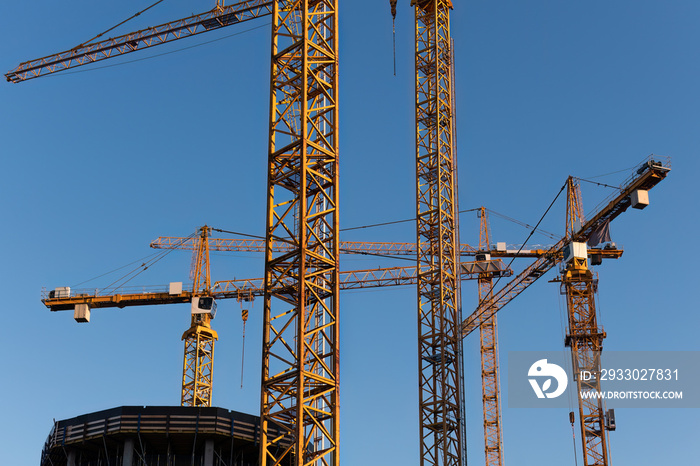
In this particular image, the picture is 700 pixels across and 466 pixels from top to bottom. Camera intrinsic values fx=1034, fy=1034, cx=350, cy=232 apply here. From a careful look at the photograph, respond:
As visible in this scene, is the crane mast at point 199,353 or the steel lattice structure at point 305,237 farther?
the crane mast at point 199,353

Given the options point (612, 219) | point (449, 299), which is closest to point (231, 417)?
point (449, 299)

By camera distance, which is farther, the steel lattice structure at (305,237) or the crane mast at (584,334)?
the crane mast at (584,334)

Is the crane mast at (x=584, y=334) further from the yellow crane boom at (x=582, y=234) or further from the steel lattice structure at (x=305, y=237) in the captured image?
the steel lattice structure at (x=305, y=237)

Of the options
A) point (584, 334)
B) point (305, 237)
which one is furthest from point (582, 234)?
point (305, 237)

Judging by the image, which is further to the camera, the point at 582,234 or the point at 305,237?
the point at 582,234

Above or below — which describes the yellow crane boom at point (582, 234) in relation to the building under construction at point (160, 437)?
above

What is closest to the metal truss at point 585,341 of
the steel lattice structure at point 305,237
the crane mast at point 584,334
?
the crane mast at point 584,334

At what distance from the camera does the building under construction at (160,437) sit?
65.4 m

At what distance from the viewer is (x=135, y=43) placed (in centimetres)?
11562

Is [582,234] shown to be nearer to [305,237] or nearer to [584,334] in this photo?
[584,334]

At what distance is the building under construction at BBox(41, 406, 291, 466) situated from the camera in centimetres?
6544

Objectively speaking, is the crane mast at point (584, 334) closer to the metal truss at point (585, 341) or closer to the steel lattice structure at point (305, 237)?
the metal truss at point (585, 341)

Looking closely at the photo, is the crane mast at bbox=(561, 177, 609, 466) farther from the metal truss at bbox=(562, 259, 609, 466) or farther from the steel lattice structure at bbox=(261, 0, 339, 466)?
the steel lattice structure at bbox=(261, 0, 339, 466)

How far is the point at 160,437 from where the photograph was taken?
6588 centimetres
